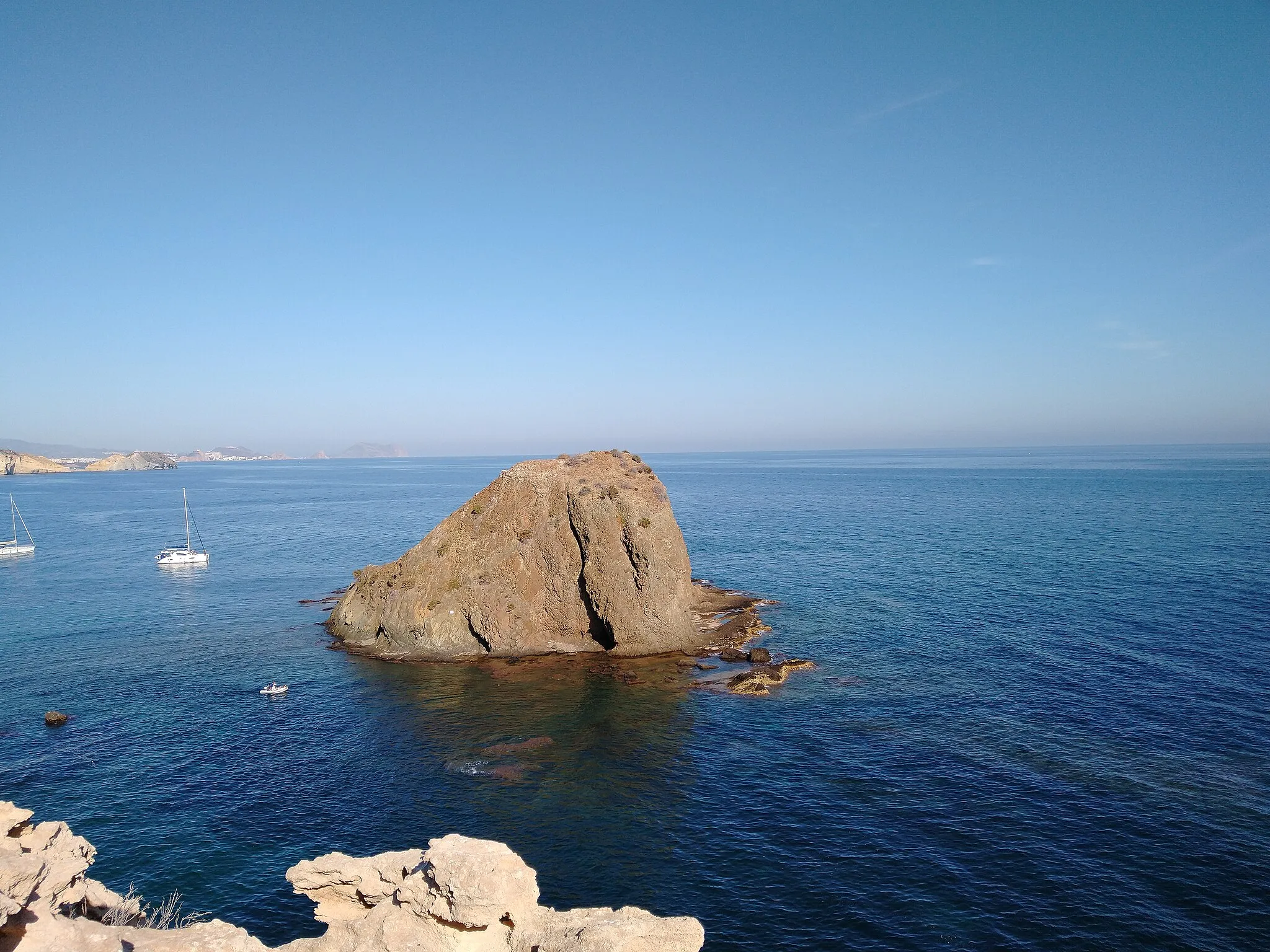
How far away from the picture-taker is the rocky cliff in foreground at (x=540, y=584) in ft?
219

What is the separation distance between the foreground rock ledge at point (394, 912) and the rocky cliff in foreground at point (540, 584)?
4453 cm

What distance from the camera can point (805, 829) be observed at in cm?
3484

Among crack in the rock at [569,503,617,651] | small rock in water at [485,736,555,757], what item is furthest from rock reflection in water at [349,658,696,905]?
crack in the rock at [569,503,617,651]

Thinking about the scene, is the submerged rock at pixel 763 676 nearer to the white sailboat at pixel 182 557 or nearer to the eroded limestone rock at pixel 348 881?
the eroded limestone rock at pixel 348 881

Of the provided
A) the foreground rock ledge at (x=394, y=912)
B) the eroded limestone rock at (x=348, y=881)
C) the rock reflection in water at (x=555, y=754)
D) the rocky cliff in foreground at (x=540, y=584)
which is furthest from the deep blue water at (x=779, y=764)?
the foreground rock ledge at (x=394, y=912)

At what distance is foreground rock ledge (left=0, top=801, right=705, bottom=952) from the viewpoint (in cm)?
1755

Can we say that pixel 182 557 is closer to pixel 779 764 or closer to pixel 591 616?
pixel 591 616

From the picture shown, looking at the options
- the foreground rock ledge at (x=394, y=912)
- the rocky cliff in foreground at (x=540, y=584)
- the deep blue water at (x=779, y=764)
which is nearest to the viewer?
the foreground rock ledge at (x=394, y=912)

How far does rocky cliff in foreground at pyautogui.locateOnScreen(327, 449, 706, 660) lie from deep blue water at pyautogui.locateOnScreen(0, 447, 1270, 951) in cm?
506

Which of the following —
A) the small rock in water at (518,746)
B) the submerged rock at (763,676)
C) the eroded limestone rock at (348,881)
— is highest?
the eroded limestone rock at (348,881)

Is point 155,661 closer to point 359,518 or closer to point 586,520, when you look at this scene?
point 586,520

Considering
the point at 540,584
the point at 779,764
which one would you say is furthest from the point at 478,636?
the point at 779,764

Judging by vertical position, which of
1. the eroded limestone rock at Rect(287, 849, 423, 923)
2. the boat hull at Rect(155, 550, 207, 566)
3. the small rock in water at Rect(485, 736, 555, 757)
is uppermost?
the eroded limestone rock at Rect(287, 849, 423, 923)

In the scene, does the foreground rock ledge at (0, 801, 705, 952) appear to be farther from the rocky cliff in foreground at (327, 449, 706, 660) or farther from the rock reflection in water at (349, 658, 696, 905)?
the rocky cliff in foreground at (327, 449, 706, 660)
